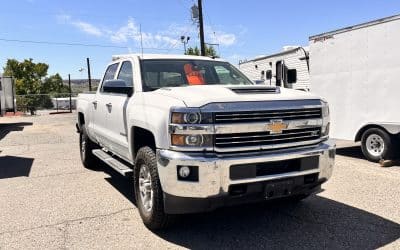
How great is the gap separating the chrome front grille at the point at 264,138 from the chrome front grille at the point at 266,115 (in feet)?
0.43

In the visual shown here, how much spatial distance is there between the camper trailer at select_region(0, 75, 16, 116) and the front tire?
19.7 metres

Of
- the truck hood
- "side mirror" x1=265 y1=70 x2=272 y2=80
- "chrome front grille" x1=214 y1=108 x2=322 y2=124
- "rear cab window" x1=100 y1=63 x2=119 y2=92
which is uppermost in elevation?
"side mirror" x1=265 y1=70 x2=272 y2=80

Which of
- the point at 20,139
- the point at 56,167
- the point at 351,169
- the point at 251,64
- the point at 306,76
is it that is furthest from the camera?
the point at 251,64

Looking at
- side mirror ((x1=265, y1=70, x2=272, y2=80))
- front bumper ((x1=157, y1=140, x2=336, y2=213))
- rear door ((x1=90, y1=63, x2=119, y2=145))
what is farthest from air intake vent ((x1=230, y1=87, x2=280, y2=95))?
side mirror ((x1=265, y1=70, x2=272, y2=80))

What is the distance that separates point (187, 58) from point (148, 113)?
5.82 ft

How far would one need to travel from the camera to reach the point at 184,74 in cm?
588

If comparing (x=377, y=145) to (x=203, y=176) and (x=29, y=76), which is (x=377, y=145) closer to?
(x=203, y=176)

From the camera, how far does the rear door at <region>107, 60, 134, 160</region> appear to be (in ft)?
18.7

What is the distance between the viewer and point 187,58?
6270 mm

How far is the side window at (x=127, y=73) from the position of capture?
5887mm

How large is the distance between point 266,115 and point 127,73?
2481mm

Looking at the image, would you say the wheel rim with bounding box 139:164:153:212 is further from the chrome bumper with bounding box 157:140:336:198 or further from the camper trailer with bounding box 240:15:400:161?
the camper trailer with bounding box 240:15:400:161

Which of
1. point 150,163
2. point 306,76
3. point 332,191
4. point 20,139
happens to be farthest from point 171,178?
point 20,139

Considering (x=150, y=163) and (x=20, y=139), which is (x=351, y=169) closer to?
(x=150, y=163)
